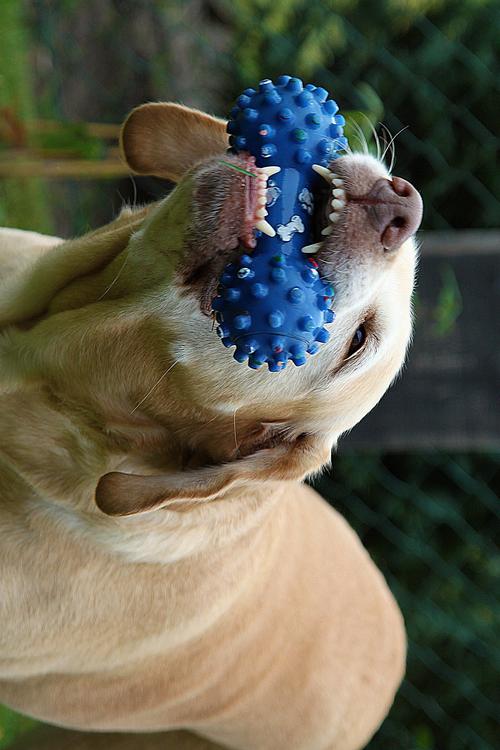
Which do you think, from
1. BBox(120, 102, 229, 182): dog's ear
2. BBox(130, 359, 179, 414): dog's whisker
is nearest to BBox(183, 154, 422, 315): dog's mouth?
BBox(130, 359, 179, 414): dog's whisker

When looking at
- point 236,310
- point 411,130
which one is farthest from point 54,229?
point 236,310

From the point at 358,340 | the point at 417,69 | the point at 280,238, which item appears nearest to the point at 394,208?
the point at 280,238

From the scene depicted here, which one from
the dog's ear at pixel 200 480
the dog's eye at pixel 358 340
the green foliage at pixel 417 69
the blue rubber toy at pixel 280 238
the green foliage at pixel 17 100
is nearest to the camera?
the blue rubber toy at pixel 280 238

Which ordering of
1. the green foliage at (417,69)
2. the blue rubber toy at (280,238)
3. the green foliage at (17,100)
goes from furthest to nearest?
the green foliage at (417,69) → the green foliage at (17,100) → the blue rubber toy at (280,238)

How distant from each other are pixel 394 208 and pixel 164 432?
2.68 ft

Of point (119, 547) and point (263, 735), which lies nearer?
point (119, 547)

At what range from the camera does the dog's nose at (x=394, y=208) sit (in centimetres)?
189

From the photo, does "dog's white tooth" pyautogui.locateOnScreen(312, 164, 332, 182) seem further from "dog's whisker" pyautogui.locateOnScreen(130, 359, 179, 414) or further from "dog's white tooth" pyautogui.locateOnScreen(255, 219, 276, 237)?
"dog's whisker" pyautogui.locateOnScreen(130, 359, 179, 414)

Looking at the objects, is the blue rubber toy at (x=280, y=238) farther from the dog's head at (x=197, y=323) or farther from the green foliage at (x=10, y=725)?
the green foliage at (x=10, y=725)

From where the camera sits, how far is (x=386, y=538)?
495 centimetres

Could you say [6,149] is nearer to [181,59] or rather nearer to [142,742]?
[181,59]

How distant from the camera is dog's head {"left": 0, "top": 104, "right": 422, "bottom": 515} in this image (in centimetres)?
190

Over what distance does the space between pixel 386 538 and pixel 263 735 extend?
1794 millimetres

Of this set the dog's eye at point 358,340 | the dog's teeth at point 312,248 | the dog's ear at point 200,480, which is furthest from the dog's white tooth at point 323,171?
the dog's ear at point 200,480
